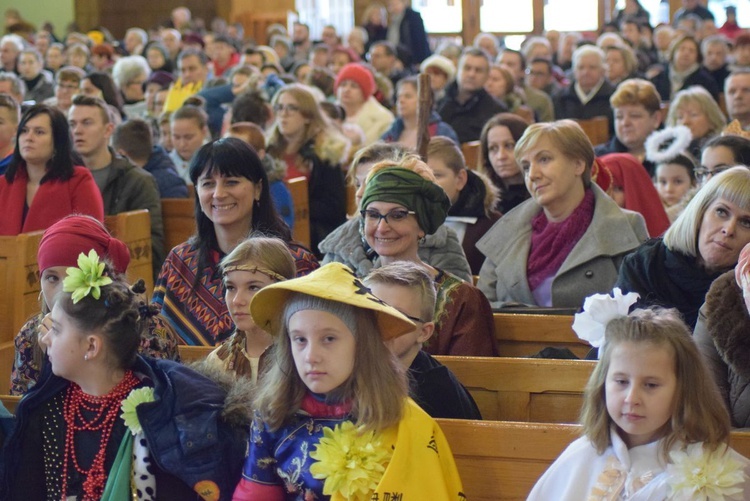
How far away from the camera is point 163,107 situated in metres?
10.2

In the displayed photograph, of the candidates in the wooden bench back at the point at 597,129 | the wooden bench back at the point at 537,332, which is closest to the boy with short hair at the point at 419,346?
the wooden bench back at the point at 537,332

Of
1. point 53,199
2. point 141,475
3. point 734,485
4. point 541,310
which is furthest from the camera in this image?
point 53,199

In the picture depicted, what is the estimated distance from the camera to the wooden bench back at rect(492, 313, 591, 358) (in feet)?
13.3

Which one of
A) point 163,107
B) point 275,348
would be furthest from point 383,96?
point 275,348

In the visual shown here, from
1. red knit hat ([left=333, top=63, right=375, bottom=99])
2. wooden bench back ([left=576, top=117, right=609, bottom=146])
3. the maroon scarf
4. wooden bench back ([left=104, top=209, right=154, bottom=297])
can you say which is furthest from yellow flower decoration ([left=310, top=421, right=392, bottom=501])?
wooden bench back ([left=576, top=117, right=609, bottom=146])

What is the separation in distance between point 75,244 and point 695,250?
1920 mm

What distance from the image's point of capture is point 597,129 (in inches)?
391

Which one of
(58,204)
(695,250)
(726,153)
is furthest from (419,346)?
(58,204)

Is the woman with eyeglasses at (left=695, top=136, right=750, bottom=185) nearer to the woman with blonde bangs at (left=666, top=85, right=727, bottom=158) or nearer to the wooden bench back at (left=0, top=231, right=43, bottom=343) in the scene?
the woman with blonde bangs at (left=666, top=85, right=727, bottom=158)

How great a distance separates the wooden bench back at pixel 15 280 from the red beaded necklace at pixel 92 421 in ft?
6.26

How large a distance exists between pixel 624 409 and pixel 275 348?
888 mm

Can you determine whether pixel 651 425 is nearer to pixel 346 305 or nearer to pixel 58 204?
pixel 346 305

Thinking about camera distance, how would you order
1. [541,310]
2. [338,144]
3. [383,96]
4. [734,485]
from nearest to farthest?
[734,485] → [541,310] → [338,144] → [383,96]

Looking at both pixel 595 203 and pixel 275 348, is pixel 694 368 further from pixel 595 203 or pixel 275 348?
pixel 595 203
